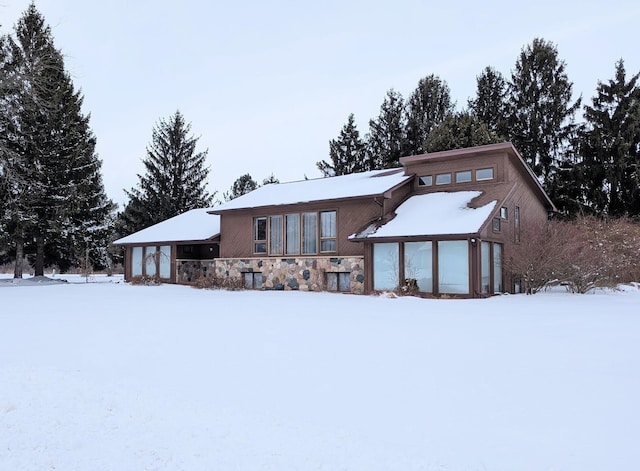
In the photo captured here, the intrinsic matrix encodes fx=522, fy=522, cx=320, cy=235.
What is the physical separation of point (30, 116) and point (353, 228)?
18198 mm

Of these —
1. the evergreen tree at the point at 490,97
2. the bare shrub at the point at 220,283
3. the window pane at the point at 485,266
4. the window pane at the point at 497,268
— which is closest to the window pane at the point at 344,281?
the bare shrub at the point at 220,283

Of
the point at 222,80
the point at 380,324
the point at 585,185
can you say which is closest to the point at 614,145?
the point at 585,185

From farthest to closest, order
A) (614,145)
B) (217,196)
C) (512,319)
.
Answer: (217,196) < (614,145) < (512,319)

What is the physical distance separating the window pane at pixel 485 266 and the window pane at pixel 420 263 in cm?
155

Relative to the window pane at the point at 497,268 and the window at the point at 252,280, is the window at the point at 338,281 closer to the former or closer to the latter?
the window at the point at 252,280

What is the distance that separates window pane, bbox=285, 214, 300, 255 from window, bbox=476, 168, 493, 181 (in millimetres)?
6863

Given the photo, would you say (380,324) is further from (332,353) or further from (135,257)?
(135,257)

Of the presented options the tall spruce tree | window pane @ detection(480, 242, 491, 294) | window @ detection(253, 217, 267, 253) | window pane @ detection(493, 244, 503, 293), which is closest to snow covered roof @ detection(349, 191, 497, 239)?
window pane @ detection(480, 242, 491, 294)

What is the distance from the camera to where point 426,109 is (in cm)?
3688

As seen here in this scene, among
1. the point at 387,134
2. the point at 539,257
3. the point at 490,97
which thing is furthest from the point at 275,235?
the point at 490,97

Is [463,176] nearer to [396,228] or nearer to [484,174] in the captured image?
[484,174]

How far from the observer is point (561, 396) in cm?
473

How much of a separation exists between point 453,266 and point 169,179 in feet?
93.4

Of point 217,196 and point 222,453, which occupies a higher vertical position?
point 217,196
